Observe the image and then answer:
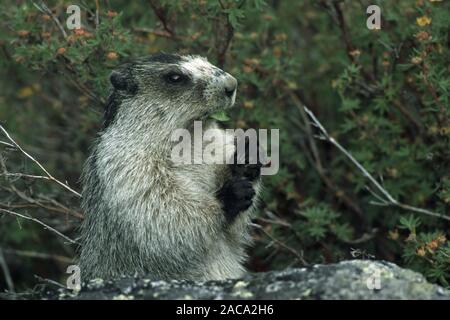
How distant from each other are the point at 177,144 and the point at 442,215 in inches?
89.3

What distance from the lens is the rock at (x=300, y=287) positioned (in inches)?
190

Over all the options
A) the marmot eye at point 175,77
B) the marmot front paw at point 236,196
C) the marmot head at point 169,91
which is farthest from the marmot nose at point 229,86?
the marmot front paw at point 236,196

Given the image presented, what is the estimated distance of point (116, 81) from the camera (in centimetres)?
653

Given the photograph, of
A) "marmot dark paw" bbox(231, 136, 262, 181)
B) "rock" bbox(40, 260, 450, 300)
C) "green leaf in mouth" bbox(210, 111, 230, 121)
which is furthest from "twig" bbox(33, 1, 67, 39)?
"rock" bbox(40, 260, 450, 300)

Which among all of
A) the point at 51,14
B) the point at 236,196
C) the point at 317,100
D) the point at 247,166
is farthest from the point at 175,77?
the point at 317,100

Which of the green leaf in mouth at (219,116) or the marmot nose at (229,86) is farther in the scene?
the green leaf in mouth at (219,116)

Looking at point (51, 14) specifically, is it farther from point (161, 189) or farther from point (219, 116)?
point (161, 189)

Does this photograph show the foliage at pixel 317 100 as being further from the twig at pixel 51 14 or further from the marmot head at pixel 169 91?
the marmot head at pixel 169 91

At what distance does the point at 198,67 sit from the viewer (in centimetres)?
644

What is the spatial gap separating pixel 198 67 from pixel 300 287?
86.6 inches

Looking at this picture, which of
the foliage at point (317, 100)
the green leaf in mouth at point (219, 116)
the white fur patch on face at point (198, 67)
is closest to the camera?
the white fur patch on face at point (198, 67)

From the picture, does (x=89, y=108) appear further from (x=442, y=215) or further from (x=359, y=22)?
(x=442, y=215)

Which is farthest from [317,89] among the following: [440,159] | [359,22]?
[440,159]

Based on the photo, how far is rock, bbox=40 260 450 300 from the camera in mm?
4816
